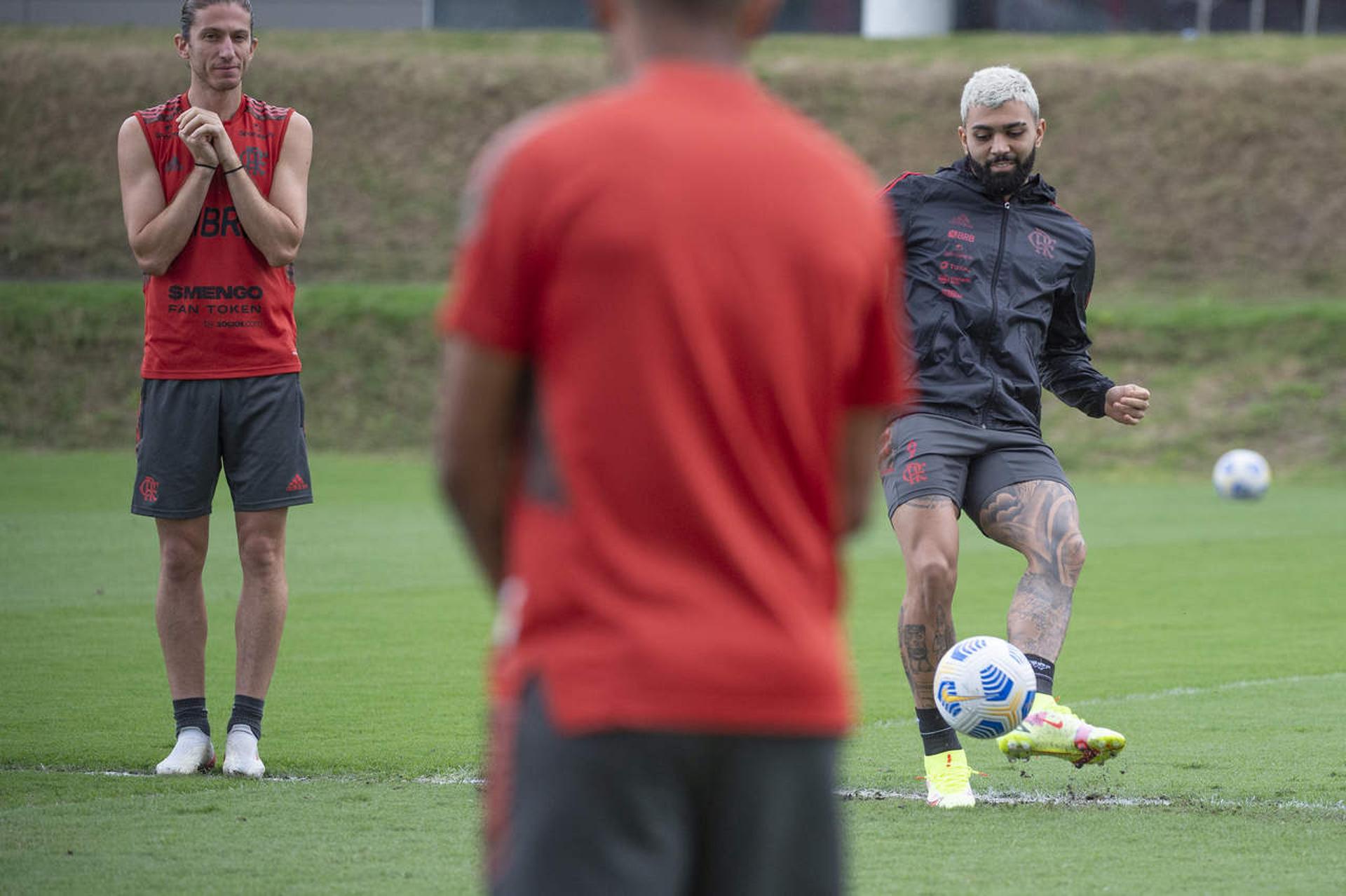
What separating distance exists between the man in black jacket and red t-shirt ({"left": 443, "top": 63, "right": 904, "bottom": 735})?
13.5ft

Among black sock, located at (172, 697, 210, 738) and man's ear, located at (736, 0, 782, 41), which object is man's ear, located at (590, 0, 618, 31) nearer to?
man's ear, located at (736, 0, 782, 41)

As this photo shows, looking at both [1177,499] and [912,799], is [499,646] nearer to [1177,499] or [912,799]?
[912,799]

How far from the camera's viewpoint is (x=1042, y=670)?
631 cm

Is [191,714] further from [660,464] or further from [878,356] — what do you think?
[660,464]

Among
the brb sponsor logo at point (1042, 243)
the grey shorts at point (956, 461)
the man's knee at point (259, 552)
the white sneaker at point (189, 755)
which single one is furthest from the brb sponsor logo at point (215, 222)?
the brb sponsor logo at point (1042, 243)

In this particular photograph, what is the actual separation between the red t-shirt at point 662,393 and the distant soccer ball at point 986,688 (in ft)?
12.1

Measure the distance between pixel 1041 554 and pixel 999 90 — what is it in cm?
161

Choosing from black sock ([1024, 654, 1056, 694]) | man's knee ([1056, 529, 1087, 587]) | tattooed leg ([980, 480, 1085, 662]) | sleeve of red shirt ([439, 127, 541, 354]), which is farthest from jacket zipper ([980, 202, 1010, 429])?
sleeve of red shirt ([439, 127, 541, 354])

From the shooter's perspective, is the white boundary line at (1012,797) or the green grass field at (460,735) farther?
the white boundary line at (1012,797)

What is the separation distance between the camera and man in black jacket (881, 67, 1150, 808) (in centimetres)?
647

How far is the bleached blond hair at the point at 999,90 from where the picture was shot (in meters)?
6.58

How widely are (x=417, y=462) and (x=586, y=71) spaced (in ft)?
41.8

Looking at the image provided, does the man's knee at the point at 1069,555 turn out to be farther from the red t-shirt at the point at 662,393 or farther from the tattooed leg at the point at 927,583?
the red t-shirt at the point at 662,393

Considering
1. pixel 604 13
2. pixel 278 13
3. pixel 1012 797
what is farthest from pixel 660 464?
pixel 278 13
